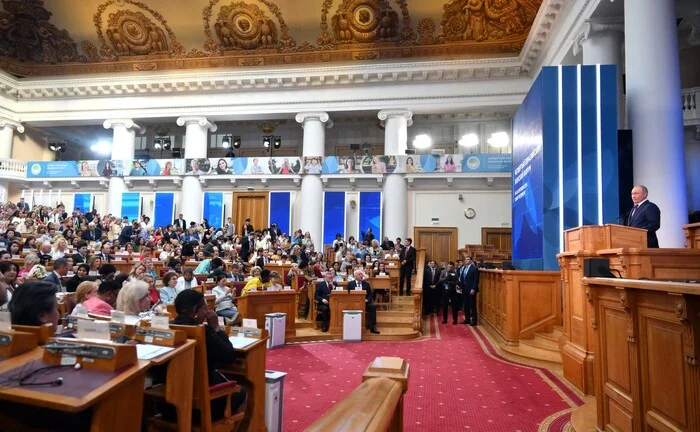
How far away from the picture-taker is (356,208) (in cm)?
1772

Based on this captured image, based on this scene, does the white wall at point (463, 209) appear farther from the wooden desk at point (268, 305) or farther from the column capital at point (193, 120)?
the wooden desk at point (268, 305)

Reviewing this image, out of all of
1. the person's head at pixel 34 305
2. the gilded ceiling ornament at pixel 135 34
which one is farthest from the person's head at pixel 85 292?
the gilded ceiling ornament at pixel 135 34

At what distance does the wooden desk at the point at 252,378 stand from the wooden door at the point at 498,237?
565 inches

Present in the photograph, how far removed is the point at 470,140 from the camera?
1841 cm

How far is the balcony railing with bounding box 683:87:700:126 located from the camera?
1201cm

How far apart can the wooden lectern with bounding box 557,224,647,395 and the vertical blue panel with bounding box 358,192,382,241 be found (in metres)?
11.7

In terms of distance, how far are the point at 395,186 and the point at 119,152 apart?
1138cm

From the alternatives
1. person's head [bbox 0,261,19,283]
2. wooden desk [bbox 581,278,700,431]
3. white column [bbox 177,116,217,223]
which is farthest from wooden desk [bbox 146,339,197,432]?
white column [bbox 177,116,217,223]

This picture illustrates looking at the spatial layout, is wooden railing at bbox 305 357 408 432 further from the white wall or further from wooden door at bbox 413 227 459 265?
the white wall

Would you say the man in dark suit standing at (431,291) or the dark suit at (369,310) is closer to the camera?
the dark suit at (369,310)

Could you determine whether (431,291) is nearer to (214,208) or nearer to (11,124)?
(214,208)

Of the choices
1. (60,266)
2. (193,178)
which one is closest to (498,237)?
(193,178)

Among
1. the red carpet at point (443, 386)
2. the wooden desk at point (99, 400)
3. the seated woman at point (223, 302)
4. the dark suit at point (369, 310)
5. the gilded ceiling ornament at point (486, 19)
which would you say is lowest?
the red carpet at point (443, 386)

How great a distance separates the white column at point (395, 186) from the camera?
16859 mm
